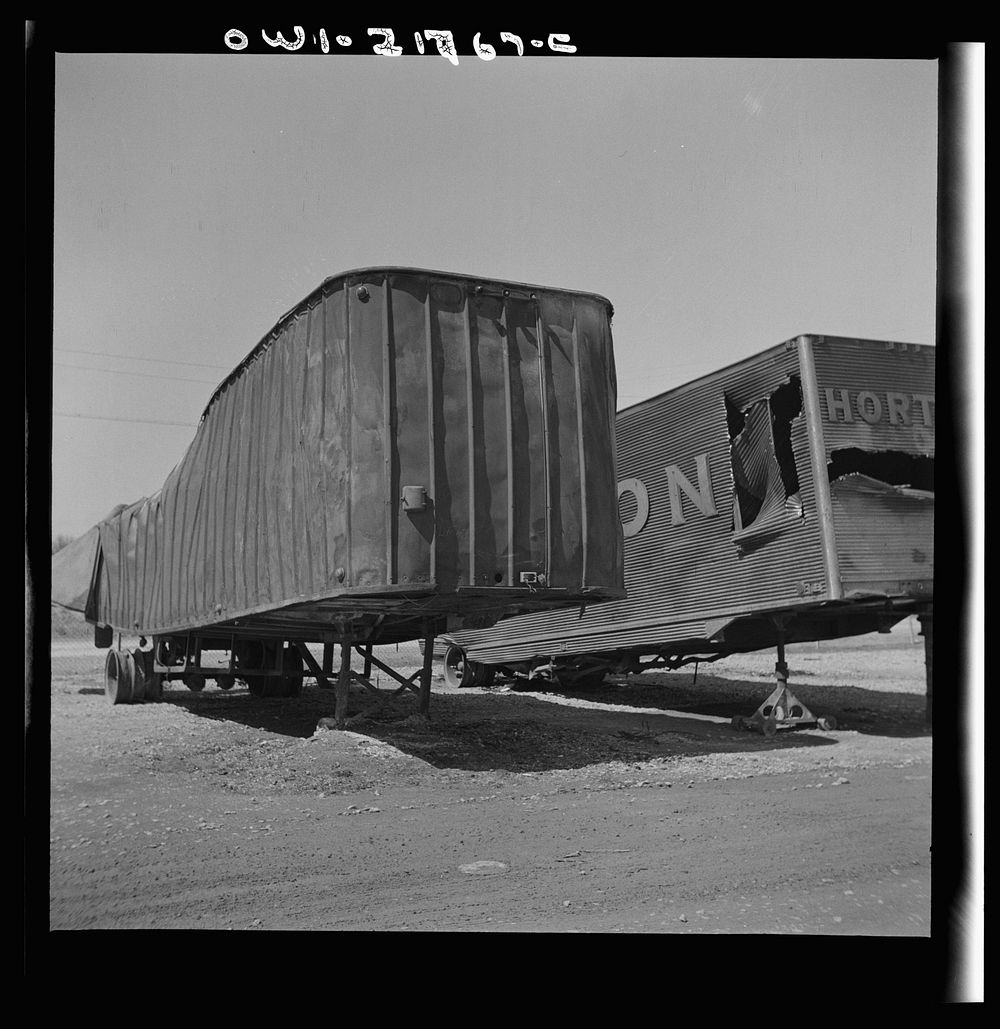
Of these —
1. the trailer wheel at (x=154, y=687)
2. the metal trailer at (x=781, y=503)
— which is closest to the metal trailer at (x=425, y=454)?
the metal trailer at (x=781, y=503)

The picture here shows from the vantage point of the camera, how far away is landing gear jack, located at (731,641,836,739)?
11250mm

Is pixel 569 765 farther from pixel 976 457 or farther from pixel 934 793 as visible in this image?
pixel 976 457

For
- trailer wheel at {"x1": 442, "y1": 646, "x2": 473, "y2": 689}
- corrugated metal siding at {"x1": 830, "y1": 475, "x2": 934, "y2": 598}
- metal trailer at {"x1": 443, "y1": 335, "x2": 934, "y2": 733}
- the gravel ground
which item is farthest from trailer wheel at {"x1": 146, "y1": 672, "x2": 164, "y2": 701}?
corrugated metal siding at {"x1": 830, "y1": 475, "x2": 934, "y2": 598}

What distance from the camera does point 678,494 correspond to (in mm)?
11953

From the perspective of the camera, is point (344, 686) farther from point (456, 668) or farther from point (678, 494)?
point (456, 668)

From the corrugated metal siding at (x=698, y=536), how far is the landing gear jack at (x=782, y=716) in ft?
3.59

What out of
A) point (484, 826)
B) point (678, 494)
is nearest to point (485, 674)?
point (678, 494)

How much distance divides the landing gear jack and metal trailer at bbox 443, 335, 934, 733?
0.02 meters

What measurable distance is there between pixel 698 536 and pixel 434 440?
513 centimetres

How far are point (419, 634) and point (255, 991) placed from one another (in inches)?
216

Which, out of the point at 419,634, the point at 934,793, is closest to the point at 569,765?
A: the point at 419,634

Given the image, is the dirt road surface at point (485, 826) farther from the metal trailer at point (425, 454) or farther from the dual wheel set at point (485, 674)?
the dual wheel set at point (485, 674)

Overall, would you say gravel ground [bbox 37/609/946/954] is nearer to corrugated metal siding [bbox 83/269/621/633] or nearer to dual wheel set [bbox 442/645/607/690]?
corrugated metal siding [bbox 83/269/621/633]

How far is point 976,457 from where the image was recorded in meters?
4.86
